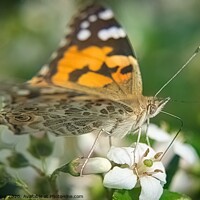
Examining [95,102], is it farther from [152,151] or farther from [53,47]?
[53,47]

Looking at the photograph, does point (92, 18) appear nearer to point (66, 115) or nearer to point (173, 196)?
point (66, 115)

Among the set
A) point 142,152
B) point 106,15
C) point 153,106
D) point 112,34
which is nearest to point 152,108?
point 153,106

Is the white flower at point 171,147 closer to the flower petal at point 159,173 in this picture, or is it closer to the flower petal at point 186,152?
the flower petal at point 186,152

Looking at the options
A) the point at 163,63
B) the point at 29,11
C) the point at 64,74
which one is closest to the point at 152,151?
the point at 64,74

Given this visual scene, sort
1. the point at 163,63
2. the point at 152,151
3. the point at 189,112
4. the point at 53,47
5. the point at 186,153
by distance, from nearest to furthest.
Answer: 1. the point at 152,151
2. the point at 186,153
3. the point at 189,112
4. the point at 163,63
5. the point at 53,47

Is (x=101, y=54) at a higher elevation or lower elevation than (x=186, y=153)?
higher

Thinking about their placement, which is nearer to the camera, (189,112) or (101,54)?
(101,54)

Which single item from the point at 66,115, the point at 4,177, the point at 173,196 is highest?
the point at 66,115
